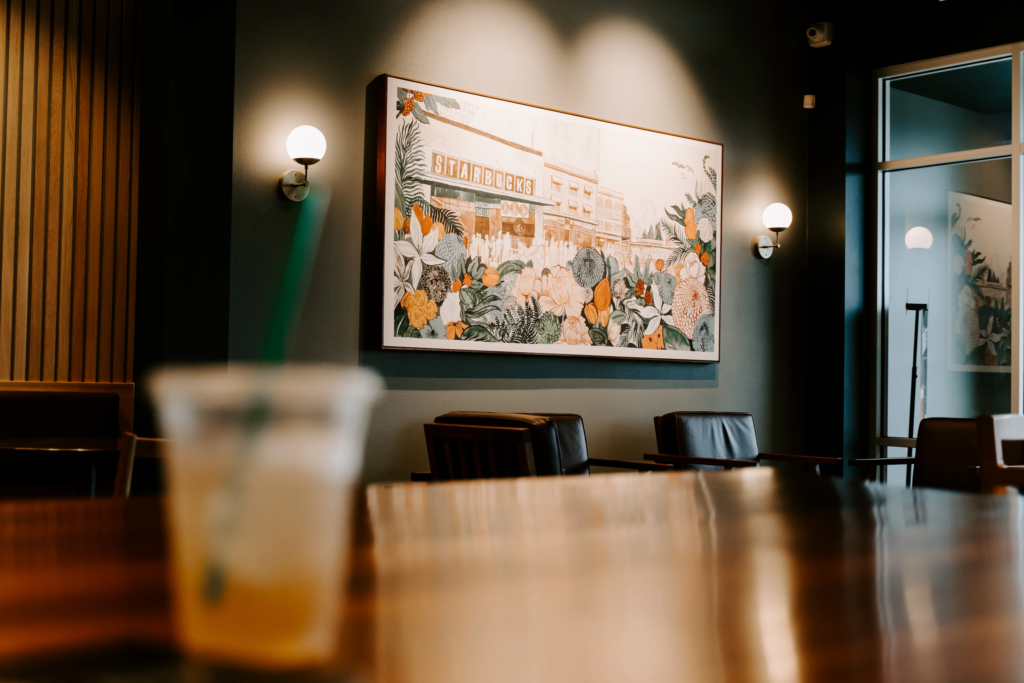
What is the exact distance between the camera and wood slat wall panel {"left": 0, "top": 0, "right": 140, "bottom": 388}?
454cm

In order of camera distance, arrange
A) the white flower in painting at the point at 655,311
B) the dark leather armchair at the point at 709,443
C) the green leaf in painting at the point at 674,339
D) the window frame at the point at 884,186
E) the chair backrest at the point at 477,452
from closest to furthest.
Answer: the chair backrest at the point at 477,452, the dark leather armchair at the point at 709,443, the white flower in painting at the point at 655,311, the green leaf in painting at the point at 674,339, the window frame at the point at 884,186

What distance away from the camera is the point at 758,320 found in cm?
614

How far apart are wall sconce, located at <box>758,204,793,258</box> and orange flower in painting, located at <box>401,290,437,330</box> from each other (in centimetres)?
266

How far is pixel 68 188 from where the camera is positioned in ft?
15.5

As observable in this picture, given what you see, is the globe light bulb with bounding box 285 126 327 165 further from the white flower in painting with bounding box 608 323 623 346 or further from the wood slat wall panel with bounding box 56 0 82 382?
the white flower in painting with bounding box 608 323 623 346

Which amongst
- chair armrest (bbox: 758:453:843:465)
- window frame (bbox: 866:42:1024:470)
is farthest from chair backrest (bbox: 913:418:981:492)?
window frame (bbox: 866:42:1024:470)

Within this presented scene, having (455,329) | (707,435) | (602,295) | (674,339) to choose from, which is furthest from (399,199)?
(707,435)

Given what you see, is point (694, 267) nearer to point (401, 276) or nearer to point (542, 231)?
point (542, 231)

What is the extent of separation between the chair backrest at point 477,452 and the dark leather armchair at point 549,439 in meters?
0.03

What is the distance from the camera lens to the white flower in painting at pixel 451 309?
4.57m

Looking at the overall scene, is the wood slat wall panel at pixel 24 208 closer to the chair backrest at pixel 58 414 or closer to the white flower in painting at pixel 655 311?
the chair backrest at pixel 58 414

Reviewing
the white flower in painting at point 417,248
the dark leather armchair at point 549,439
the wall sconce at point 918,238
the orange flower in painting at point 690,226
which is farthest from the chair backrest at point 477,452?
the wall sconce at point 918,238

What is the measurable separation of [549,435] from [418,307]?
3.26 feet

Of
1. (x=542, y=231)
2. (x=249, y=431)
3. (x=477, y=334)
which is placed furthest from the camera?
(x=542, y=231)
